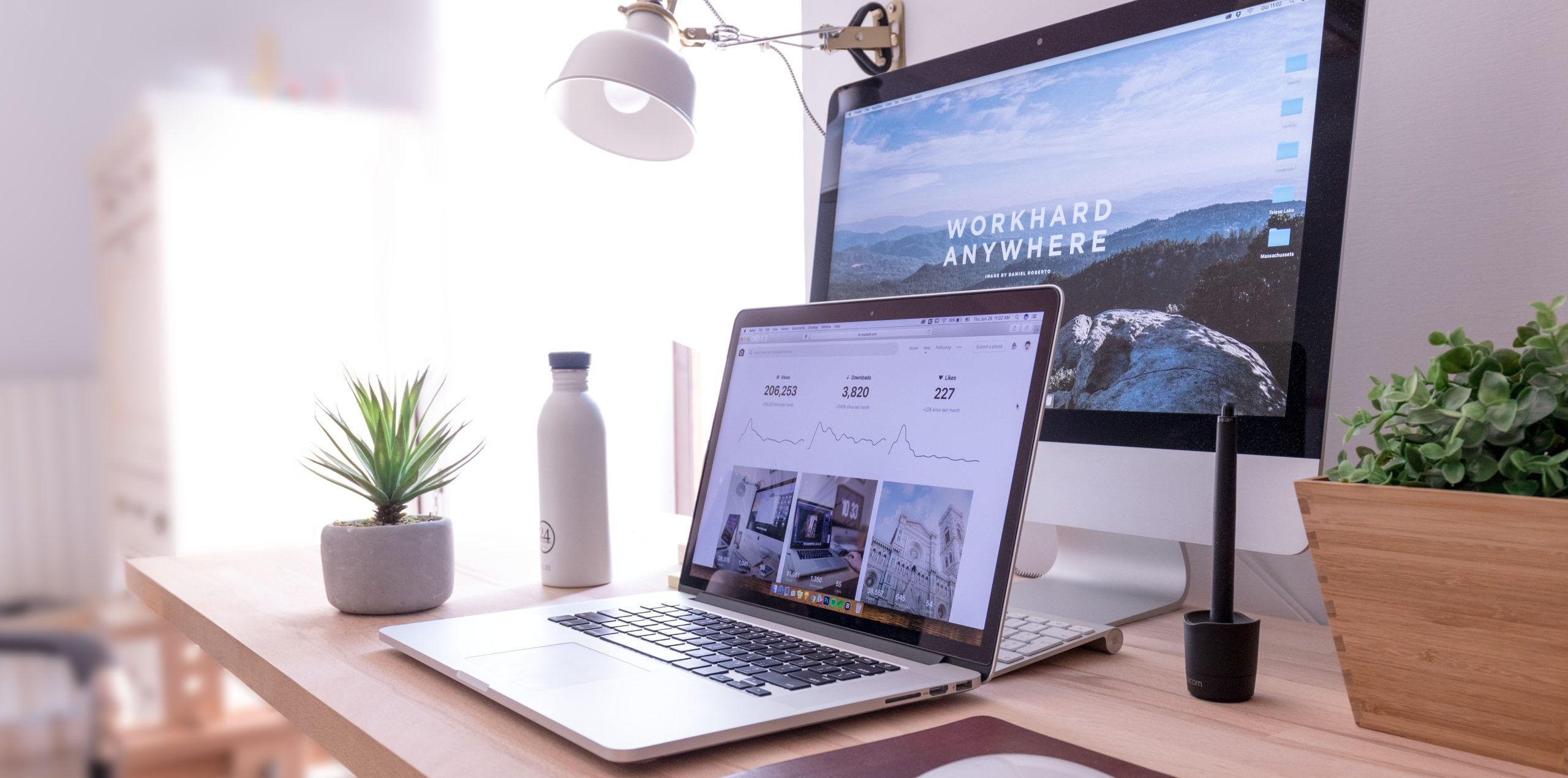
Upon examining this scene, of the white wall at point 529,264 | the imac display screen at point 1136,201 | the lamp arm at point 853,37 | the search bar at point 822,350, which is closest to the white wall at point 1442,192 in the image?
the imac display screen at point 1136,201

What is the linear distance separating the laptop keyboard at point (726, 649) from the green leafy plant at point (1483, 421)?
12.0 inches

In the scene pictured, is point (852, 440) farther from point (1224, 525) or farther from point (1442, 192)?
point (1442, 192)

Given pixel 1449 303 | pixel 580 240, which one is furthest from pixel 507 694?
pixel 580 240

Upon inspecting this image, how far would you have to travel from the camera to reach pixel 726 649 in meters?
0.64

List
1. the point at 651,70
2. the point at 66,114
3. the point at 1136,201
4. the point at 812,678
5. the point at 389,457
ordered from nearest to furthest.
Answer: the point at 812,678, the point at 1136,201, the point at 389,457, the point at 651,70, the point at 66,114

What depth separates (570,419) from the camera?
92 centimetres

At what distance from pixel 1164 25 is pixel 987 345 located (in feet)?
1.04

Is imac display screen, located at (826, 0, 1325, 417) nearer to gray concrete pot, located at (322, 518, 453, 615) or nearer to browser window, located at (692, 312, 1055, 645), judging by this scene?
browser window, located at (692, 312, 1055, 645)

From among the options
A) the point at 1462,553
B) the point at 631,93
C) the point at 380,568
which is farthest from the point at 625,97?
the point at 1462,553

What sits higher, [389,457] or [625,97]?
[625,97]

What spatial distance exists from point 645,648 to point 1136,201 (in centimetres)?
50

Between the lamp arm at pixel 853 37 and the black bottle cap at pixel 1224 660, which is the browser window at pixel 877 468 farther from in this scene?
the lamp arm at pixel 853 37

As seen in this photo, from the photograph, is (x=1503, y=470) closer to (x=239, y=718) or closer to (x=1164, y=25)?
(x=1164, y=25)

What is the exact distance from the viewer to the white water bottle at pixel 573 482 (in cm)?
92
